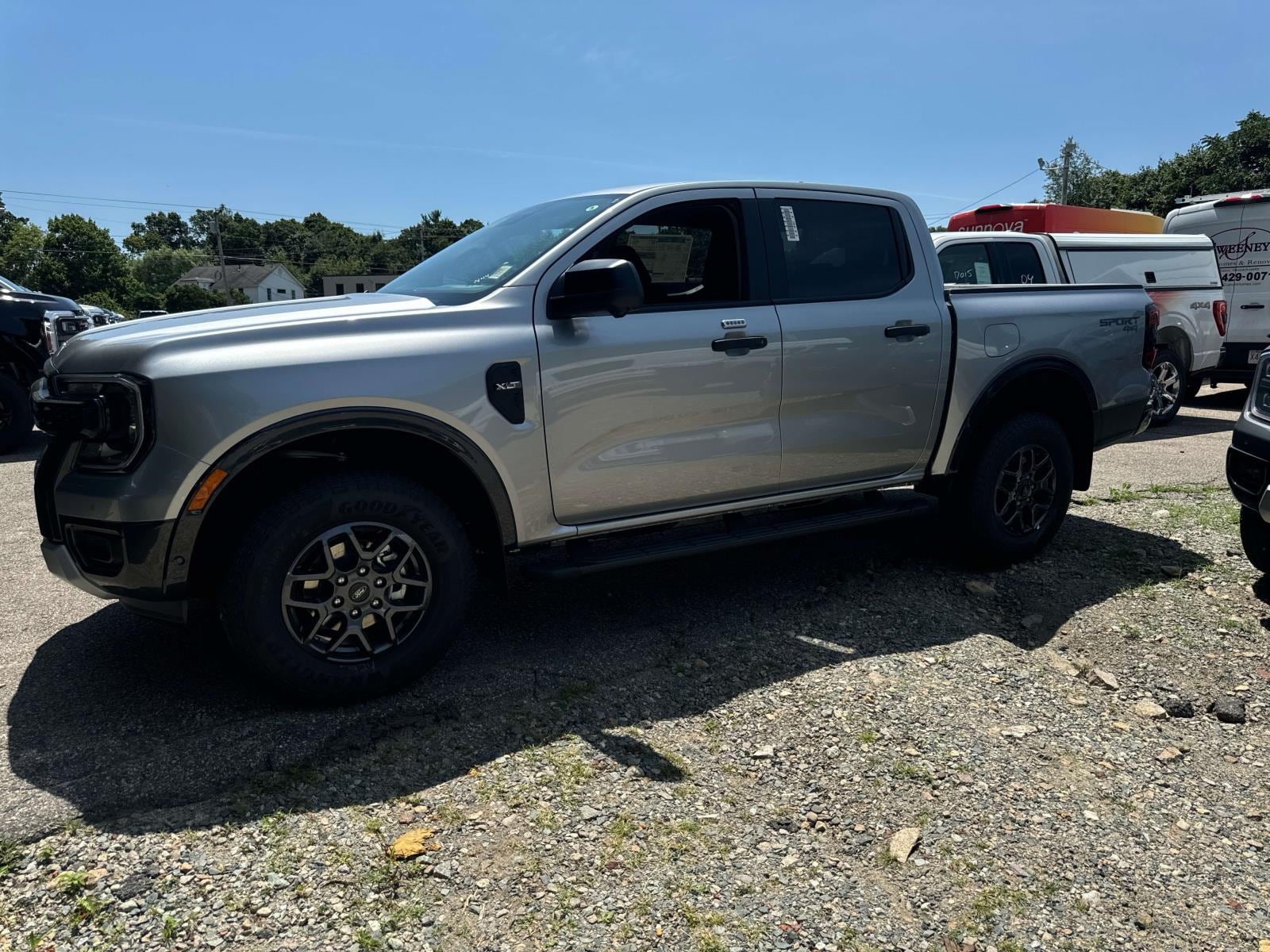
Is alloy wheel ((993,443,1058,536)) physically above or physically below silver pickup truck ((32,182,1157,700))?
below

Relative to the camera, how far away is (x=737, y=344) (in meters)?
3.98

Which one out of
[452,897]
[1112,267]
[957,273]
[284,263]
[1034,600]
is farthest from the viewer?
[284,263]

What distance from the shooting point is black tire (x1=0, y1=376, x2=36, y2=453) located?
9.24m

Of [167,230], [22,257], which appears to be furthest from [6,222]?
[167,230]

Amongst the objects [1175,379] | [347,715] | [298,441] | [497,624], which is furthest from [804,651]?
[1175,379]

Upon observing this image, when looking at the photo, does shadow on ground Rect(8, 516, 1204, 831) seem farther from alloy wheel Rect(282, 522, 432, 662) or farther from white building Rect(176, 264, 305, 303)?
white building Rect(176, 264, 305, 303)

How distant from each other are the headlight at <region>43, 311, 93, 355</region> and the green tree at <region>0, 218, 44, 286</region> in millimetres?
71668

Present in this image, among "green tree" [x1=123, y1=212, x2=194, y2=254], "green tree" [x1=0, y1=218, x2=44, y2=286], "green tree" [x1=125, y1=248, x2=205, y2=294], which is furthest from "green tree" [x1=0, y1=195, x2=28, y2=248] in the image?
"green tree" [x1=123, y1=212, x2=194, y2=254]

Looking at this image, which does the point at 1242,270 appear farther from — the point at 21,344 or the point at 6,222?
the point at 6,222

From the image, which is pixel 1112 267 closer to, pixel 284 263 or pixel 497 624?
pixel 497 624

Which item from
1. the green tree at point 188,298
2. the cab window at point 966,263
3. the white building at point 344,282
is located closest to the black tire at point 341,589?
the cab window at point 966,263

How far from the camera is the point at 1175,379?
1055 centimetres

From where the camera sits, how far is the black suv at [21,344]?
9.27 m

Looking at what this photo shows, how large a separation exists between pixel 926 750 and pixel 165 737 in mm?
2570
